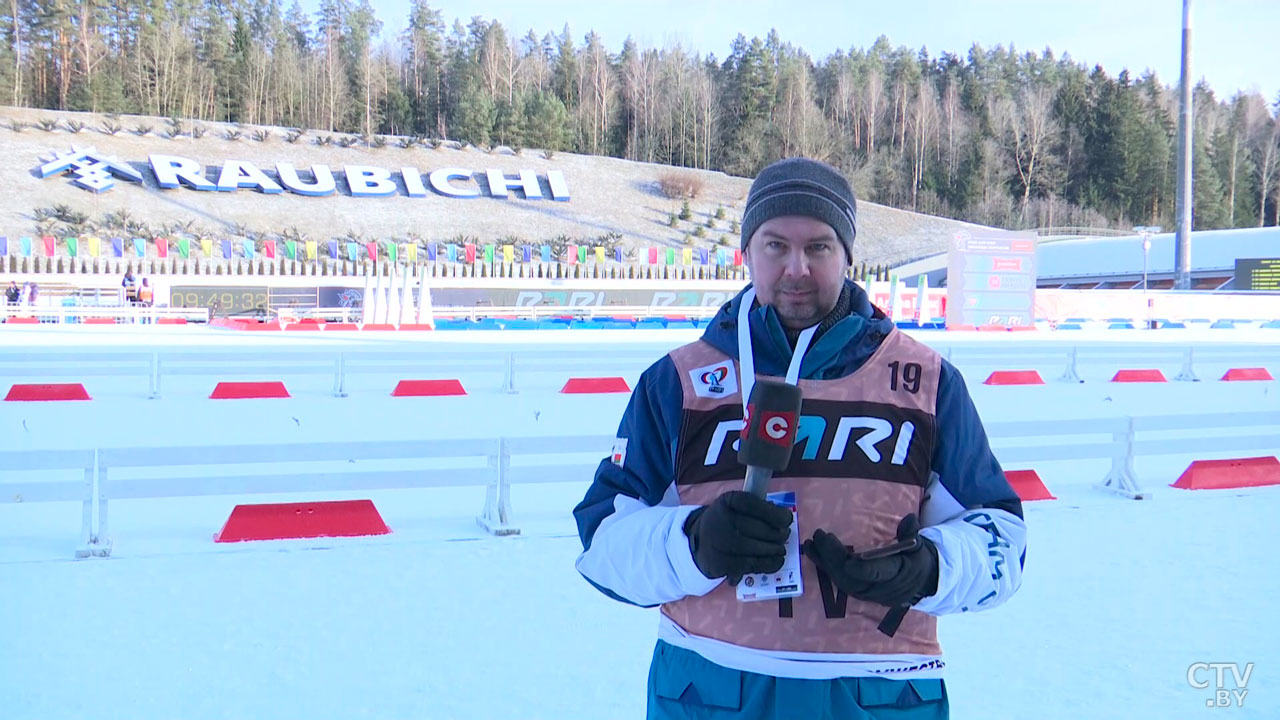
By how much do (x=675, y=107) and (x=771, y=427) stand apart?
87184 mm

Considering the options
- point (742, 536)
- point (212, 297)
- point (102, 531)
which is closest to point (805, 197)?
point (742, 536)

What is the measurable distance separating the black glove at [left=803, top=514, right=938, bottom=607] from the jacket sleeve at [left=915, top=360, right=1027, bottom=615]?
8 cm

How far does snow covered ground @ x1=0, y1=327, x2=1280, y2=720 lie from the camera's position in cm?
414

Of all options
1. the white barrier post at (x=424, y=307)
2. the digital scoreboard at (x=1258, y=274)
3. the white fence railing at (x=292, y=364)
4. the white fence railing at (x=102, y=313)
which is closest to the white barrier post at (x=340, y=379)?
the white fence railing at (x=292, y=364)

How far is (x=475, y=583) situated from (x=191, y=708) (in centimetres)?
189

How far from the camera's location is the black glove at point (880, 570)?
1.71 metres

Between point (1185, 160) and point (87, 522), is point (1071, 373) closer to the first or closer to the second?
point (87, 522)

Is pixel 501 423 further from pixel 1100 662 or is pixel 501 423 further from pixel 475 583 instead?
pixel 1100 662

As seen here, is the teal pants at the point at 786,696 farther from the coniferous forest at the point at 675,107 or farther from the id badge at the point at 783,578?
the coniferous forest at the point at 675,107

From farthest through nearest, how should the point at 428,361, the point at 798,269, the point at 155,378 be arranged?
the point at 428,361 → the point at 155,378 → the point at 798,269

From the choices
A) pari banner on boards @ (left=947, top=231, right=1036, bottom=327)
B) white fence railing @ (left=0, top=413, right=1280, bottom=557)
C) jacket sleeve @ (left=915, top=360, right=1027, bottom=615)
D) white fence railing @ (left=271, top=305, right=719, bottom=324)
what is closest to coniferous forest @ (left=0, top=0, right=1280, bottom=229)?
white fence railing @ (left=271, top=305, right=719, bottom=324)

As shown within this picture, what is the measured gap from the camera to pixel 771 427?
158 centimetres

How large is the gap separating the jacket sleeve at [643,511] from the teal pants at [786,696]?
0.16 m

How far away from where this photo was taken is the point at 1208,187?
78.7 metres
